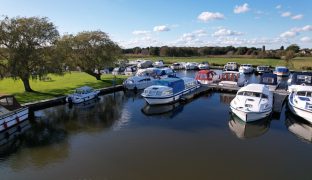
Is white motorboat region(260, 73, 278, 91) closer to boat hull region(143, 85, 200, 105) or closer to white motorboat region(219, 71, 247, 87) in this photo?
white motorboat region(219, 71, 247, 87)

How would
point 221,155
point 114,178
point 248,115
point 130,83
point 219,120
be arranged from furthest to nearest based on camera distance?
point 130,83, point 219,120, point 248,115, point 221,155, point 114,178

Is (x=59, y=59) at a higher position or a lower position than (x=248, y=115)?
higher

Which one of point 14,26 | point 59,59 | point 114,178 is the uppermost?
point 14,26

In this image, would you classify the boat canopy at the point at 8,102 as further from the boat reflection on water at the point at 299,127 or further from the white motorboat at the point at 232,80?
the white motorboat at the point at 232,80

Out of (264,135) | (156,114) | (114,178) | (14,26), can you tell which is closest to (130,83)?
(156,114)

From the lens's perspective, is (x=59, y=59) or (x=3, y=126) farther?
(x=59, y=59)

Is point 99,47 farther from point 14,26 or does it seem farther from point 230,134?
point 230,134

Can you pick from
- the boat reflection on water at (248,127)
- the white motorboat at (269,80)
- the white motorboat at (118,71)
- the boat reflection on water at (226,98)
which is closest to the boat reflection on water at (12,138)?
the boat reflection on water at (248,127)
